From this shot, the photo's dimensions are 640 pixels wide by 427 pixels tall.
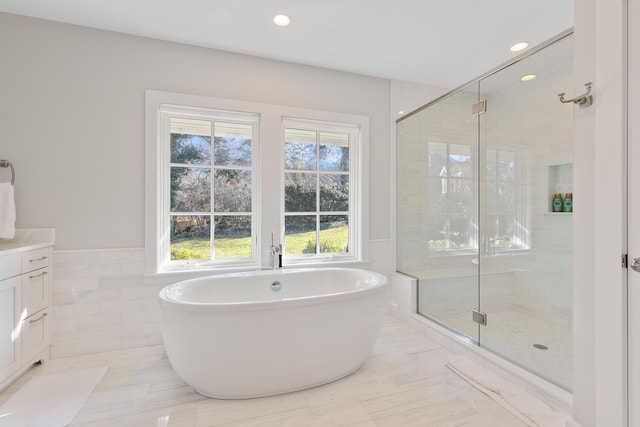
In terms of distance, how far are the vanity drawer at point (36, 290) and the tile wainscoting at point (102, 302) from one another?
9cm

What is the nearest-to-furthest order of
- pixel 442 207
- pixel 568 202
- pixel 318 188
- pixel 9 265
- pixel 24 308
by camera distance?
pixel 9 265 < pixel 24 308 < pixel 568 202 < pixel 442 207 < pixel 318 188

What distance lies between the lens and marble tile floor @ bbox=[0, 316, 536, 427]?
1.55 meters

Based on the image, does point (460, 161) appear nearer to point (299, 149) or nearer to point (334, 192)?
point (334, 192)

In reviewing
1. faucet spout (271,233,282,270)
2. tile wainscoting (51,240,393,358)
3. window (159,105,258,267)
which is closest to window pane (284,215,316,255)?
faucet spout (271,233,282,270)

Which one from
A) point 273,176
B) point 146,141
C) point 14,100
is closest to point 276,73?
point 273,176

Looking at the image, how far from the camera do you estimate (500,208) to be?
259 cm

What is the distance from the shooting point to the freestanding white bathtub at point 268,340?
160 centimetres

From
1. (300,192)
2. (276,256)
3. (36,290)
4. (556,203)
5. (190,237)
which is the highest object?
(300,192)

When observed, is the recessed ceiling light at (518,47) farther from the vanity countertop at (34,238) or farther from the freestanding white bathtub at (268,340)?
the vanity countertop at (34,238)

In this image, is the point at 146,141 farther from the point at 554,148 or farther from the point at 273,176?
the point at 554,148

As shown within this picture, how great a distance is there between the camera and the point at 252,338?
1.63 m

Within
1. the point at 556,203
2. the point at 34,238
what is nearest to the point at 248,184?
the point at 34,238

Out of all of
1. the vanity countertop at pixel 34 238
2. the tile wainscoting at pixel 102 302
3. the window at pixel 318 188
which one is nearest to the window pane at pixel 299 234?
the window at pixel 318 188

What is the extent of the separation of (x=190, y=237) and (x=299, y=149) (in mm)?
1375
